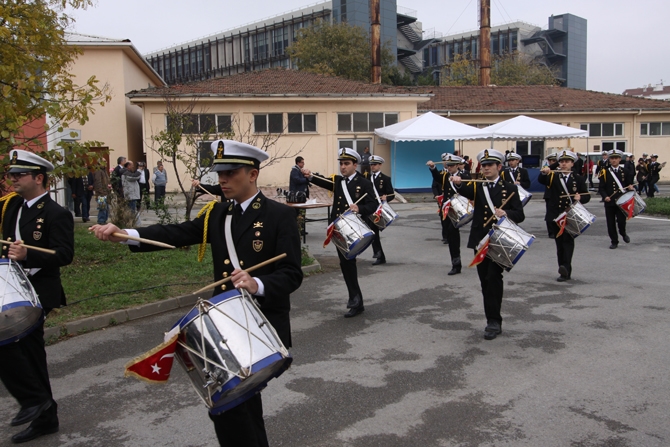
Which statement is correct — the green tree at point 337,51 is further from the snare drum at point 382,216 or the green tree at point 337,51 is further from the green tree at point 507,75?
the snare drum at point 382,216

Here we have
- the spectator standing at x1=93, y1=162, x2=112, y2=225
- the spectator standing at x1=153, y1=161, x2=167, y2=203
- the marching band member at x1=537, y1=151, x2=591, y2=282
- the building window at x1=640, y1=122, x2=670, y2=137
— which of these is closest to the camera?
the marching band member at x1=537, y1=151, x2=591, y2=282

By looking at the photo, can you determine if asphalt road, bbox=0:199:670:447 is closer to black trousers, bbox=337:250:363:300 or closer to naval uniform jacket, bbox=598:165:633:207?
black trousers, bbox=337:250:363:300

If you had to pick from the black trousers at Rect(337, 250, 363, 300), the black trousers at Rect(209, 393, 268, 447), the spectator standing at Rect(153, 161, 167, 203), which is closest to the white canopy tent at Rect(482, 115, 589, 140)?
the spectator standing at Rect(153, 161, 167, 203)

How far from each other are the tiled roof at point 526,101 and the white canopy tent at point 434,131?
8574mm

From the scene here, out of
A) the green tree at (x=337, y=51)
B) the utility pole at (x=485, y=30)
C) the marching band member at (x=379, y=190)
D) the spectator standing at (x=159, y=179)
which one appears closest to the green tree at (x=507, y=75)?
the green tree at (x=337, y=51)

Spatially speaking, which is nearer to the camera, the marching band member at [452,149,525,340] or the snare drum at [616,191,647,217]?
the marching band member at [452,149,525,340]

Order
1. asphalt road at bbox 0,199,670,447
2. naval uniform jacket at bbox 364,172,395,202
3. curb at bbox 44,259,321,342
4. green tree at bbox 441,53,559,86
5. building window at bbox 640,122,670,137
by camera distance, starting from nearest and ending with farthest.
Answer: asphalt road at bbox 0,199,670,447 → curb at bbox 44,259,321,342 → naval uniform jacket at bbox 364,172,395,202 → building window at bbox 640,122,670,137 → green tree at bbox 441,53,559,86

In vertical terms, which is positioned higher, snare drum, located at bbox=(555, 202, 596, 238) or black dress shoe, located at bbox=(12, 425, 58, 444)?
snare drum, located at bbox=(555, 202, 596, 238)

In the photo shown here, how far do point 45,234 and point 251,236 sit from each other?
194cm

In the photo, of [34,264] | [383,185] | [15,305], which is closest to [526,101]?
[383,185]

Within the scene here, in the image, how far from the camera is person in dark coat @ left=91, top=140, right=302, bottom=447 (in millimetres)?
3350

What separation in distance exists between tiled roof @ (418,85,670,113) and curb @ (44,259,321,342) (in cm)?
2511

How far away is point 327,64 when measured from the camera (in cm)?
4572

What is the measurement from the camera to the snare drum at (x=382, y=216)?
10.2 meters
